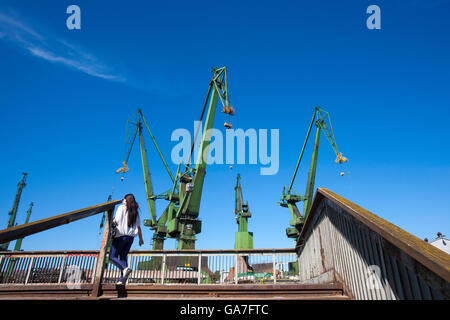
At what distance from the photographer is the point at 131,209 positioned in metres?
4.28

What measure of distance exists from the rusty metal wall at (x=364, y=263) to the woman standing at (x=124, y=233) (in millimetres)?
3158

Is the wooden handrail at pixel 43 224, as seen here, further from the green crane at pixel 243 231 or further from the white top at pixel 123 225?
the green crane at pixel 243 231

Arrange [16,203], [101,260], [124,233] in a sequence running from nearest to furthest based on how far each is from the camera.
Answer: [101,260], [124,233], [16,203]

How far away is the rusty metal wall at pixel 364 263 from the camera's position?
1954mm

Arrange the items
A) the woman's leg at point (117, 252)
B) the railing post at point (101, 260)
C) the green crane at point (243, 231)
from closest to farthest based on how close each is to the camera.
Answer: the railing post at point (101, 260) < the woman's leg at point (117, 252) < the green crane at point (243, 231)

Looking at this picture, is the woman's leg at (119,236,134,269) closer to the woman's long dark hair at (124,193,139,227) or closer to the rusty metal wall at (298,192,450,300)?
the woman's long dark hair at (124,193,139,227)

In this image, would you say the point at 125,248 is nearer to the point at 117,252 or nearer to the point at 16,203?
the point at 117,252

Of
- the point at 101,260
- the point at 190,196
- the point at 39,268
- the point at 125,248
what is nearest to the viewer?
the point at 101,260

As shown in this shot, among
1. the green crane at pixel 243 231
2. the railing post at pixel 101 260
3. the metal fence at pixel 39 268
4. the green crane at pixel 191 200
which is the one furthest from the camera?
the green crane at pixel 243 231

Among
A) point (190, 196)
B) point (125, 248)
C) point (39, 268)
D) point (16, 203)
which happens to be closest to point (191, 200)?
point (190, 196)

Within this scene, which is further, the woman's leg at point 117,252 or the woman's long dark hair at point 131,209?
the woman's long dark hair at point 131,209

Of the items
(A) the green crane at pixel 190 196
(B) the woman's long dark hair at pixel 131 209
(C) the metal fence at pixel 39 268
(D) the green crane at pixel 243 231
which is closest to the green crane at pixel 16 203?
(A) the green crane at pixel 190 196

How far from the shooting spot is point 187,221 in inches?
1024

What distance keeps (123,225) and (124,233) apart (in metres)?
0.13
